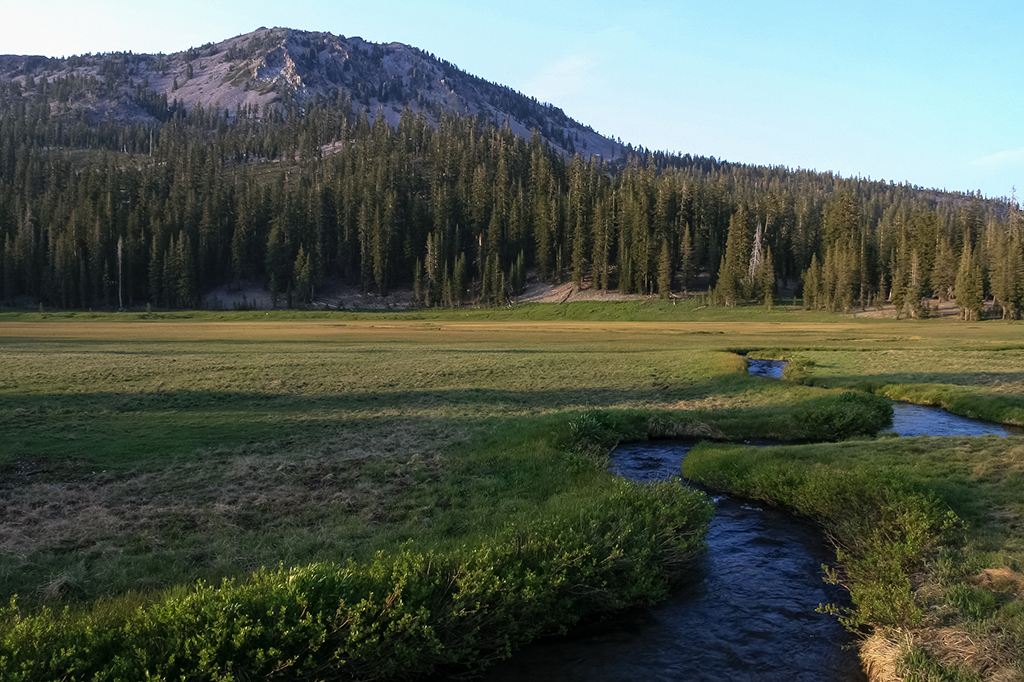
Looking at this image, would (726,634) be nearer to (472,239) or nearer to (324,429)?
(324,429)

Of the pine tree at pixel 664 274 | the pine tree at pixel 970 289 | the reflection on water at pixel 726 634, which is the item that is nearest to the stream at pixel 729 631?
the reflection on water at pixel 726 634

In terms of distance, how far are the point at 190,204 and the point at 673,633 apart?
6288 inches

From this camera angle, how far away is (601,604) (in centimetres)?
1111

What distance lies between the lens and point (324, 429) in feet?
74.5

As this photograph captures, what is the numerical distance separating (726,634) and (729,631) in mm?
131

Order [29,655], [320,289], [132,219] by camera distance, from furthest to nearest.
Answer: [320,289]
[132,219]
[29,655]

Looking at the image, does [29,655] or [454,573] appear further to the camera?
[454,573]

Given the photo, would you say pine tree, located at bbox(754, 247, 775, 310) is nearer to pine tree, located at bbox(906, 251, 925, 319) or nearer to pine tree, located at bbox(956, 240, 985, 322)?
pine tree, located at bbox(906, 251, 925, 319)

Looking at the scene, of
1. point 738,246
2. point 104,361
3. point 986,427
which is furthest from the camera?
point 738,246

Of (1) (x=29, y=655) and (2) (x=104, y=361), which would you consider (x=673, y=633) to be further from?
(2) (x=104, y=361)

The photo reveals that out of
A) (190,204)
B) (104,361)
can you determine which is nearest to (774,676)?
(104,361)

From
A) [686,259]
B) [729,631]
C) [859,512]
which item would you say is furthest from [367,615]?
[686,259]

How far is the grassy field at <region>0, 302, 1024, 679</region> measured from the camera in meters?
12.2

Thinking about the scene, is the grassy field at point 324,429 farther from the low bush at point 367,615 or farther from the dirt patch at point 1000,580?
the low bush at point 367,615
